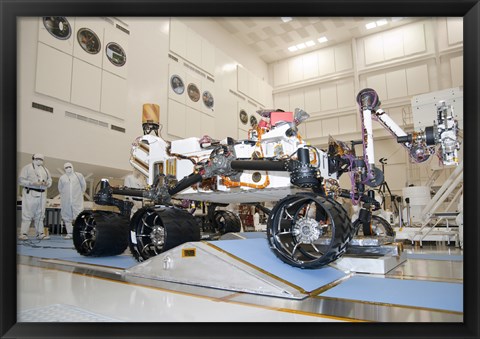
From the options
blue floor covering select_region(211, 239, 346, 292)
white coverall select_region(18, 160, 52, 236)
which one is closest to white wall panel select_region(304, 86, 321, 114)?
white coverall select_region(18, 160, 52, 236)

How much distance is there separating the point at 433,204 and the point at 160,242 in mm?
5957

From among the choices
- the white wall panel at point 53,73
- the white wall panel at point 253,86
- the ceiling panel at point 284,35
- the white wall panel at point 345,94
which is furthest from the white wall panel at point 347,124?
the white wall panel at point 53,73

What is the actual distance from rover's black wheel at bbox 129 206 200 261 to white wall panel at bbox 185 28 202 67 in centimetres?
1372

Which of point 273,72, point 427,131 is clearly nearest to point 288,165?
point 427,131

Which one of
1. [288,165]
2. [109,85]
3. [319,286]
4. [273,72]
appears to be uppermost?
[273,72]

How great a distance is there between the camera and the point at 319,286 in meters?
2.96

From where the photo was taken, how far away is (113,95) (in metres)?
12.8

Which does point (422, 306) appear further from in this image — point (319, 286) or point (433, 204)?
point (433, 204)

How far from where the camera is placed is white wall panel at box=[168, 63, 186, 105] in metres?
15.2

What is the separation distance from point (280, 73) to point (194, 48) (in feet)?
27.8

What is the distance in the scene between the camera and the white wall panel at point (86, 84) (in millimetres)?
11516

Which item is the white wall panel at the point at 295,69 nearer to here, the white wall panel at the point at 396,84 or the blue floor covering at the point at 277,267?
the white wall panel at the point at 396,84

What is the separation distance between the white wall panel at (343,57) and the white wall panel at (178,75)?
34.3ft

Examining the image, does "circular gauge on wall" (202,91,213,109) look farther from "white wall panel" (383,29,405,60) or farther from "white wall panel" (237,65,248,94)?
"white wall panel" (383,29,405,60)
